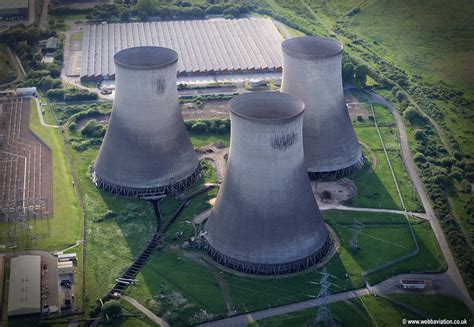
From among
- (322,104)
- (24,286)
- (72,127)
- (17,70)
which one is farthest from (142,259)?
(17,70)

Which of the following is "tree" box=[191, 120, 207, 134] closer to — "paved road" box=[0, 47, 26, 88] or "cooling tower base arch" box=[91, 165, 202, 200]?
"cooling tower base arch" box=[91, 165, 202, 200]

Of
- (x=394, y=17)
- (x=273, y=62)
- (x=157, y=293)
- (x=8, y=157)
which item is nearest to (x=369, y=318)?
(x=157, y=293)

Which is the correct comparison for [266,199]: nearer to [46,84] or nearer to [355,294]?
[355,294]

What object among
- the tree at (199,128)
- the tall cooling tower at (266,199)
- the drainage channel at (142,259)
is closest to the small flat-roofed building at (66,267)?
the drainage channel at (142,259)

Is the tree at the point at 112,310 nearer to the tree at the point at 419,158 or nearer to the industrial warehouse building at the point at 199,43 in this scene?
the tree at the point at 419,158

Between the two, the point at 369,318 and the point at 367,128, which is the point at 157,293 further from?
the point at 367,128

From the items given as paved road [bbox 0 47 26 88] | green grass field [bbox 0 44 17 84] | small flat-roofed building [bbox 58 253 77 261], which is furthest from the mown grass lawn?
green grass field [bbox 0 44 17 84]

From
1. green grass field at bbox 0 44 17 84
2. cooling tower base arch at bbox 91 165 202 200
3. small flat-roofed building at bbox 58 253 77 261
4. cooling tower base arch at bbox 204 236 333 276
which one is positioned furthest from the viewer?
green grass field at bbox 0 44 17 84
